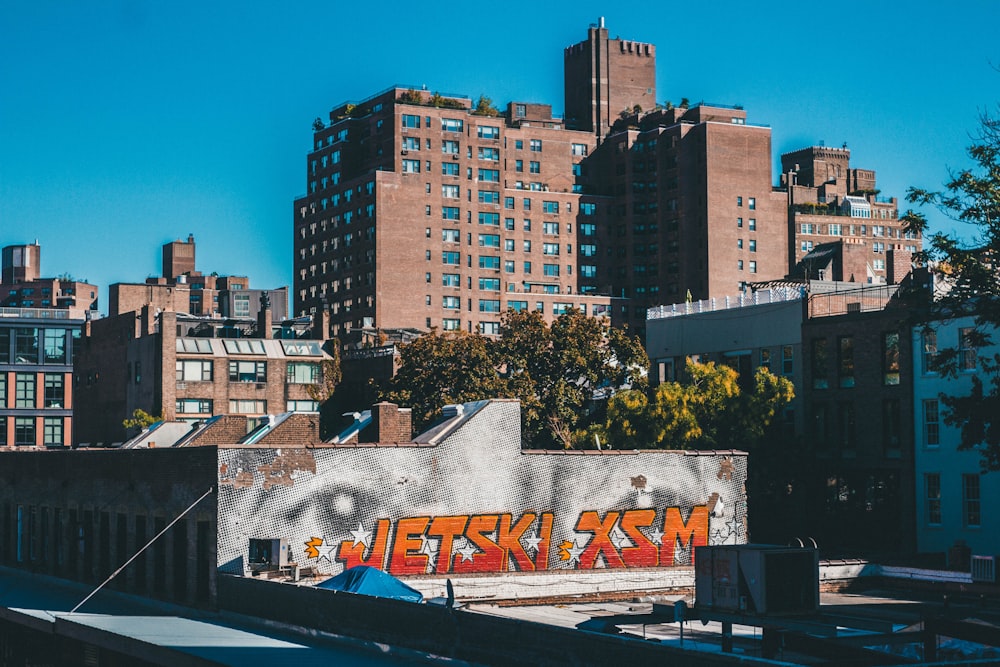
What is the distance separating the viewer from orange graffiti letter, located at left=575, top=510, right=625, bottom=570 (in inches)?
2207

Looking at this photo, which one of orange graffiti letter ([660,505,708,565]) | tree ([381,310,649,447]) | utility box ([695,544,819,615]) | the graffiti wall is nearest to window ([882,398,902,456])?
the graffiti wall

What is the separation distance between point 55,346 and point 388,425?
105m

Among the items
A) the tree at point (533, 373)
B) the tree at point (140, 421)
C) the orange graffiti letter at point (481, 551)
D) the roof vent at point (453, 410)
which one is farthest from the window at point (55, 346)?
the orange graffiti letter at point (481, 551)

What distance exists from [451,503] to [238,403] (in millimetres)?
82948

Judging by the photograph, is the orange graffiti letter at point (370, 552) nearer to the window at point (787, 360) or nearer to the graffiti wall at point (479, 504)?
the graffiti wall at point (479, 504)

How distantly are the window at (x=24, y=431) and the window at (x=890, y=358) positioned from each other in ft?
334

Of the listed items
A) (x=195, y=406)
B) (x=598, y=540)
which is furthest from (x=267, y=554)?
(x=195, y=406)

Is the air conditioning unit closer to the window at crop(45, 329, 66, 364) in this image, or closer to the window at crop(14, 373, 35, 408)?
the window at crop(14, 373, 35, 408)

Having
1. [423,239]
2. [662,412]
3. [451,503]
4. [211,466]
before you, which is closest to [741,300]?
[662,412]

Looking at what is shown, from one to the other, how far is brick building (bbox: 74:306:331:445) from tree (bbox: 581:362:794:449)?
194 feet

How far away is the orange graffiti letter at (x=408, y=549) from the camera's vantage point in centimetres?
5116

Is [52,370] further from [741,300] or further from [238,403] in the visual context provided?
[741,300]

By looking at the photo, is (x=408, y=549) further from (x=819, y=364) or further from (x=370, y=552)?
(x=819, y=364)

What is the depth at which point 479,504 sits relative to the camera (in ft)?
175
